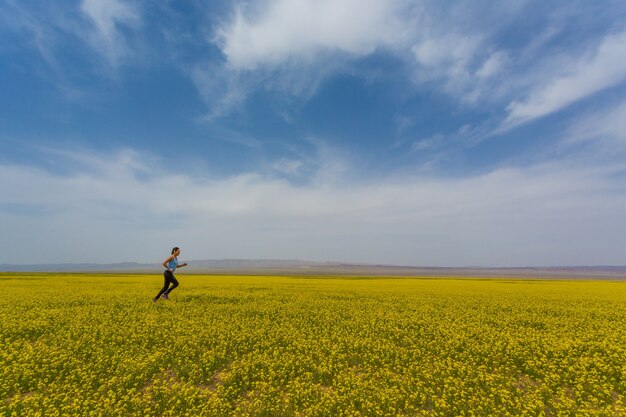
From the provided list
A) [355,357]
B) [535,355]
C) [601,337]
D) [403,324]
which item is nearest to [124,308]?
[355,357]

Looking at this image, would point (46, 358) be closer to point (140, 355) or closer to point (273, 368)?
point (140, 355)

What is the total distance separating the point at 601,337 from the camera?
12.5m

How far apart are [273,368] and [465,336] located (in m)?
8.05

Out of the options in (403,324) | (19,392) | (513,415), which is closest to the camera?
(513,415)

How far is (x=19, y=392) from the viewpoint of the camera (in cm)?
814

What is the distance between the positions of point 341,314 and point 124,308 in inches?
478

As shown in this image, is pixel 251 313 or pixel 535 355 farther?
pixel 251 313

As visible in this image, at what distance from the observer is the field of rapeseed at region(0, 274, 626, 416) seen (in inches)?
298

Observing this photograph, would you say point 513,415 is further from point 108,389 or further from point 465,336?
point 108,389

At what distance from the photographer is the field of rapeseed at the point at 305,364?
7.56 metres

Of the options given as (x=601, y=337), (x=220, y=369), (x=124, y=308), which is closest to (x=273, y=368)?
(x=220, y=369)

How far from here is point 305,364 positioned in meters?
9.70

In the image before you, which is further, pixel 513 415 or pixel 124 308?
pixel 124 308

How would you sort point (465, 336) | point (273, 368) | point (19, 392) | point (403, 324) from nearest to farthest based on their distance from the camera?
1. point (19, 392)
2. point (273, 368)
3. point (465, 336)
4. point (403, 324)
